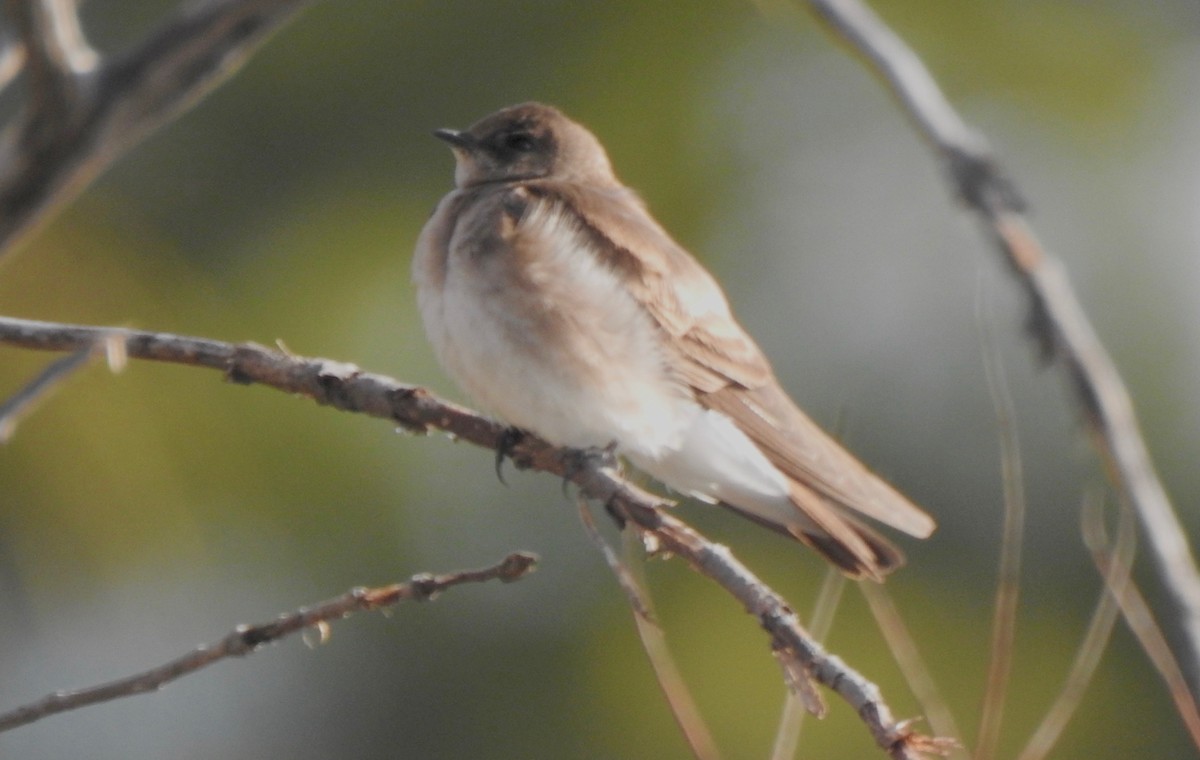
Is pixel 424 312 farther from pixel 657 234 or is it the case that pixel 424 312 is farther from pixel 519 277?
pixel 657 234

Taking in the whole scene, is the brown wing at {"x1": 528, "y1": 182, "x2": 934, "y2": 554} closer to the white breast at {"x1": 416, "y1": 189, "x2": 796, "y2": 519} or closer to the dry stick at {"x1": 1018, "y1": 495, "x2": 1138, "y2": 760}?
the white breast at {"x1": 416, "y1": 189, "x2": 796, "y2": 519}

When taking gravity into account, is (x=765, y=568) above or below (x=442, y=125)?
below

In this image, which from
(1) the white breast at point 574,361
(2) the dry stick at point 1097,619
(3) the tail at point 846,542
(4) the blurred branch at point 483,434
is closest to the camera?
(2) the dry stick at point 1097,619

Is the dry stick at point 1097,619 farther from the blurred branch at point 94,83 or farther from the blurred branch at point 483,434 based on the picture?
the blurred branch at point 94,83

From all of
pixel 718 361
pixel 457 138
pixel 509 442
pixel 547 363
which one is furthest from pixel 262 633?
pixel 457 138

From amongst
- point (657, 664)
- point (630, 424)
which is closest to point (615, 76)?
point (630, 424)

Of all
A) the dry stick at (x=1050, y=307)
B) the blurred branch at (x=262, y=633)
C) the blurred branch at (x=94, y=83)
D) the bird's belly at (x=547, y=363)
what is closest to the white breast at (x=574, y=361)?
the bird's belly at (x=547, y=363)

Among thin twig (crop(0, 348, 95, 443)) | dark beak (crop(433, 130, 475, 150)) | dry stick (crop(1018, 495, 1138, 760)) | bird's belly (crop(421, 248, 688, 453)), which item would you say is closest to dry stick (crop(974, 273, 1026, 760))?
dry stick (crop(1018, 495, 1138, 760))
